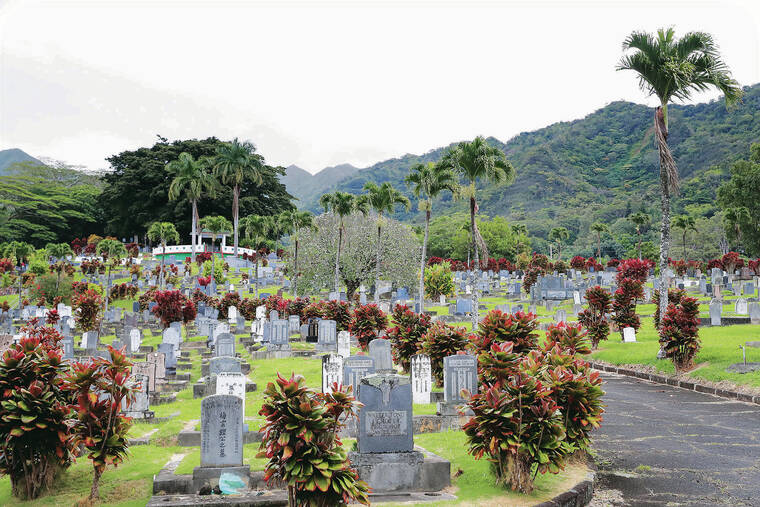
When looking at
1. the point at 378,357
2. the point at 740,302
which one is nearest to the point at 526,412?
the point at 378,357

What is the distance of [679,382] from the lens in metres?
16.9

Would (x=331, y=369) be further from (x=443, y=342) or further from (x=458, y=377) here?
(x=458, y=377)

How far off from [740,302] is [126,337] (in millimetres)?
28782

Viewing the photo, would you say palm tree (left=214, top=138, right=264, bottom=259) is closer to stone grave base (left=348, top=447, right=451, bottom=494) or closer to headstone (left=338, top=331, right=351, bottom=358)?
headstone (left=338, top=331, right=351, bottom=358)

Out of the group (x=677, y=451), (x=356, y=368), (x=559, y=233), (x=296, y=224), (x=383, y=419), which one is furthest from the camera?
(x=559, y=233)

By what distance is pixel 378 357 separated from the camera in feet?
53.2

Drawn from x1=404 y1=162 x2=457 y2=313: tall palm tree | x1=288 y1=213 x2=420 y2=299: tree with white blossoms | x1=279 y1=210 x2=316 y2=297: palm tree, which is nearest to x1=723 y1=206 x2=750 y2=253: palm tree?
x1=288 y1=213 x2=420 y2=299: tree with white blossoms

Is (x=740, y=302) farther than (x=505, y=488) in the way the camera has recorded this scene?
Yes

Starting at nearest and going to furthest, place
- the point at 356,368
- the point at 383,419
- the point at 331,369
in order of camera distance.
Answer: the point at 383,419, the point at 356,368, the point at 331,369

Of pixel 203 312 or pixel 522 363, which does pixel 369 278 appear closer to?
pixel 203 312

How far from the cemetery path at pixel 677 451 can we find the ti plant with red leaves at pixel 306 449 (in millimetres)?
3948

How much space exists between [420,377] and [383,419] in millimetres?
5621

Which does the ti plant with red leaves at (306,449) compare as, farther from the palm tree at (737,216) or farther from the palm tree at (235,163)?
the palm tree at (235,163)

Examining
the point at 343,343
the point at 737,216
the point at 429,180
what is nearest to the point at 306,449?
the point at 343,343
